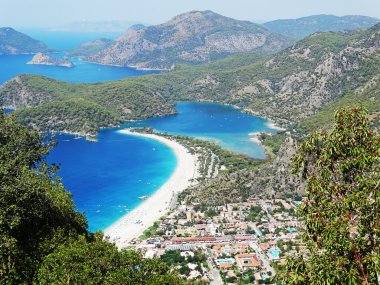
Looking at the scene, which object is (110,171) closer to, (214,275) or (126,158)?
(126,158)

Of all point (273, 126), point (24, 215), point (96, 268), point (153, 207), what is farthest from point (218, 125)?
point (96, 268)

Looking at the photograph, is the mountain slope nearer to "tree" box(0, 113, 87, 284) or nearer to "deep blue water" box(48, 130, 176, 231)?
"deep blue water" box(48, 130, 176, 231)

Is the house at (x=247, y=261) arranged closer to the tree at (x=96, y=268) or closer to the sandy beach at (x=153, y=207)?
the sandy beach at (x=153, y=207)

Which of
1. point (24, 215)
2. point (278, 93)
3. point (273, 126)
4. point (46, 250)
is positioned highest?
point (24, 215)

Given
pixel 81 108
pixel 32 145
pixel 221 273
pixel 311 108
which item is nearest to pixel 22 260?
pixel 32 145

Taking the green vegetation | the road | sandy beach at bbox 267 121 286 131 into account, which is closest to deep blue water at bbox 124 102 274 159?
sandy beach at bbox 267 121 286 131

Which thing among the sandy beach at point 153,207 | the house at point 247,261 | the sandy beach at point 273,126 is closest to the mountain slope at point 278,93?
the sandy beach at point 273,126
